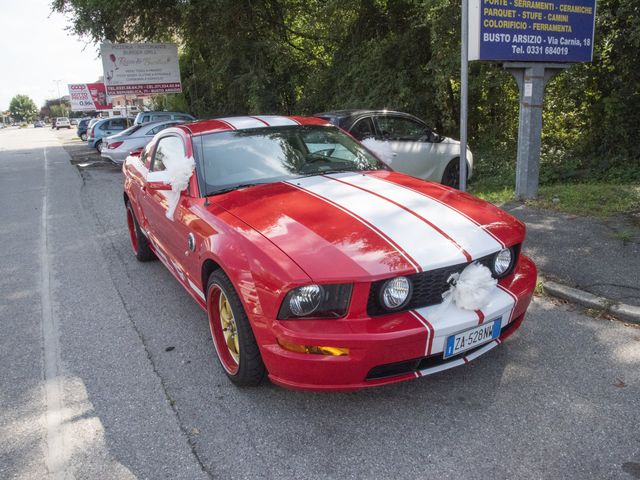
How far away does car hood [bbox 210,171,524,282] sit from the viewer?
2.56 meters

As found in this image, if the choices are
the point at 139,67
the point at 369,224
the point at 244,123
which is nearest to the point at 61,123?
the point at 139,67

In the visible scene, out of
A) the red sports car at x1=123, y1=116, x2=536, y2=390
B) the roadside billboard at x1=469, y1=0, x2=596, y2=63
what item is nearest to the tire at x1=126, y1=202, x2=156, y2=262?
the red sports car at x1=123, y1=116, x2=536, y2=390

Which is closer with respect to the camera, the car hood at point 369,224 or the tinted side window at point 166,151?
the car hood at point 369,224

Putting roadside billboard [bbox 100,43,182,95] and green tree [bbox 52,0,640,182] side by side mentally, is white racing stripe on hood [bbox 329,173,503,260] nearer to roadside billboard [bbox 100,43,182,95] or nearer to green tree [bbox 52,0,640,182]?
green tree [bbox 52,0,640,182]

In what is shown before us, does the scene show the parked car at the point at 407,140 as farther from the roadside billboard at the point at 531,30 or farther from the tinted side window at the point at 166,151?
the tinted side window at the point at 166,151

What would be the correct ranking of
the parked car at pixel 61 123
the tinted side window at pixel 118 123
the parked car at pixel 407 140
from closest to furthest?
the parked car at pixel 407 140 < the tinted side window at pixel 118 123 < the parked car at pixel 61 123

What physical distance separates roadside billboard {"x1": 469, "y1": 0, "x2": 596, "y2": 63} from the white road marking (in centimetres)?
538

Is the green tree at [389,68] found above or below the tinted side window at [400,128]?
above

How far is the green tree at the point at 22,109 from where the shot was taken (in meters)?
176

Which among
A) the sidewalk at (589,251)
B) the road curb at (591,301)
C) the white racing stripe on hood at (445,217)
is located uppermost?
the white racing stripe on hood at (445,217)

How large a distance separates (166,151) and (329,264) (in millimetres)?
2660

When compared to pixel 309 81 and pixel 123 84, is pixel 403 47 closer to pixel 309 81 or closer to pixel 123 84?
pixel 309 81

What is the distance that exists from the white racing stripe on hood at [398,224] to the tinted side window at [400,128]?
184 inches

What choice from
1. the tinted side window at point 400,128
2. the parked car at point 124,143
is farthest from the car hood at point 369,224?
the parked car at point 124,143
